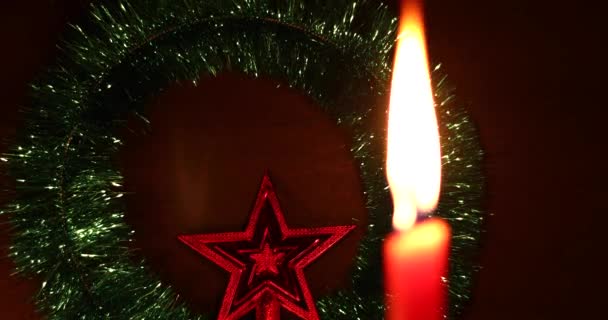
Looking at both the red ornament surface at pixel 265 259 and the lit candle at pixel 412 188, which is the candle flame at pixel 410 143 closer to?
the lit candle at pixel 412 188

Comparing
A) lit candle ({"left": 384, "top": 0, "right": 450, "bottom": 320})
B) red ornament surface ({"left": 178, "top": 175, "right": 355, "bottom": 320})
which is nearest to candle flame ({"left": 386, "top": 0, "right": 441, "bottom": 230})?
lit candle ({"left": 384, "top": 0, "right": 450, "bottom": 320})

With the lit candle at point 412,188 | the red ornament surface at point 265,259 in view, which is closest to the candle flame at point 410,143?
the lit candle at point 412,188

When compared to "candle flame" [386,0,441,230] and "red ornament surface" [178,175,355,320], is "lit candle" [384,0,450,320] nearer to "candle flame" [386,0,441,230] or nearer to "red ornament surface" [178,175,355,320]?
"candle flame" [386,0,441,230]

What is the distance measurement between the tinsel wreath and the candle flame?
0.01 metres

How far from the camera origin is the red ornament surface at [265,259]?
65cm

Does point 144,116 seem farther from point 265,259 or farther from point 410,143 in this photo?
point 410,143

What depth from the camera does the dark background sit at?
0.70 meters

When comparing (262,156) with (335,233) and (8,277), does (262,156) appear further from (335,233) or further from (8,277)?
(8,277)

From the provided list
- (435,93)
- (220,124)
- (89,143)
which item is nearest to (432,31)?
(435,93)

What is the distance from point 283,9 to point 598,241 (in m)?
0.54

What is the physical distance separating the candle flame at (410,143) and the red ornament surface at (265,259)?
0.37 ft

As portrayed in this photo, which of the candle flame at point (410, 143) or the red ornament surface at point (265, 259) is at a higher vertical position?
the candle flame at point (410, 143)

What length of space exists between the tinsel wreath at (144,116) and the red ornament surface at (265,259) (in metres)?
0.05

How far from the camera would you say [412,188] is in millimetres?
668
